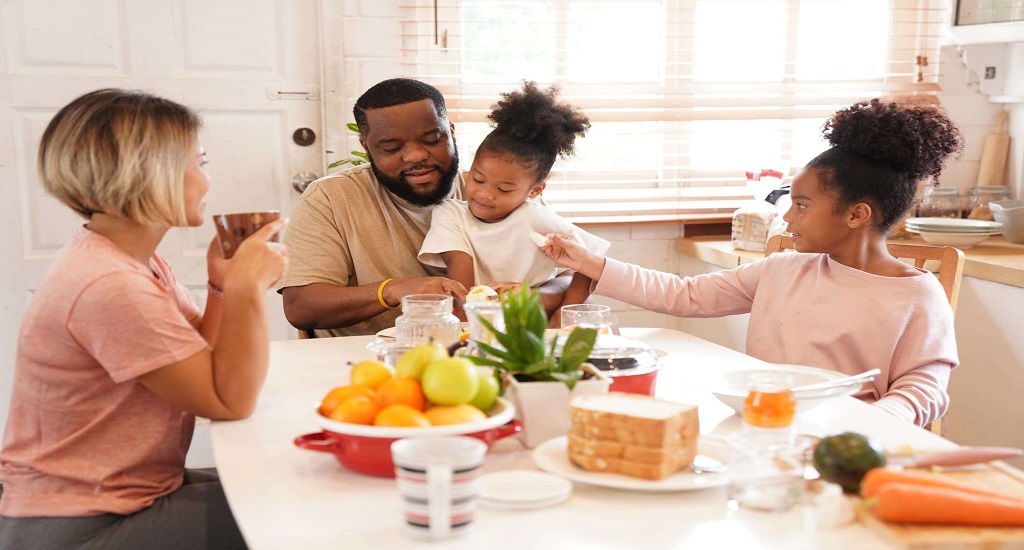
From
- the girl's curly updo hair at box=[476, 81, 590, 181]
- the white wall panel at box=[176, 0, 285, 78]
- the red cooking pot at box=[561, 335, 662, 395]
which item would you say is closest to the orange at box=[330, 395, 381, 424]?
the red cooking pot at box=[561, 335, 662, 395]

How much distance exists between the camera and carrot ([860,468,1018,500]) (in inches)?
42.9

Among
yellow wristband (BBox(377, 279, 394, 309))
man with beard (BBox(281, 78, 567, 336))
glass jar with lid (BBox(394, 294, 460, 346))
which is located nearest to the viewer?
glass jar with lid (BBox(394, 294, 460, 346))

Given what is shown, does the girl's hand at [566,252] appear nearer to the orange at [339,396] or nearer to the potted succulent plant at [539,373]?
the potted succulent plant at [539,373]

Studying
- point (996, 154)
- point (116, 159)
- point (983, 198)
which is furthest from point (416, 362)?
point (996, 154)

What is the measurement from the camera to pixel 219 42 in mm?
3447

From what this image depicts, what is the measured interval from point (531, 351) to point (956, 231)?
7.86 ft

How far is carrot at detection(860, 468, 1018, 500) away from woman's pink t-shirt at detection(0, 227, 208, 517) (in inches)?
38.2

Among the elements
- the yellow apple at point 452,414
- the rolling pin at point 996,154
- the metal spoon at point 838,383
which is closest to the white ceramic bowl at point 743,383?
the metal spoon at point 838,383

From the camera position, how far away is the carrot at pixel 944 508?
105 centimetres

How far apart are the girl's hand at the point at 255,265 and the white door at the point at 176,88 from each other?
1800mm

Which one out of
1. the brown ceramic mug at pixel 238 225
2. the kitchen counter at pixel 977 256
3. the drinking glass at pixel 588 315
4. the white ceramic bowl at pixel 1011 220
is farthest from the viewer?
the white ceramic bowl at pixel 1011 220

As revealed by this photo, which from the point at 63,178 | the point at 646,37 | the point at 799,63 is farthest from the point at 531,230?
the point at 799,63

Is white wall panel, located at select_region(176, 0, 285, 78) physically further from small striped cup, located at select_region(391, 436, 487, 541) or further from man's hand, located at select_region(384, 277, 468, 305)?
small striped cup, located at select_region(391, 436, 487, 541)

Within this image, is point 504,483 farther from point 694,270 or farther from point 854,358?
point 694,270
